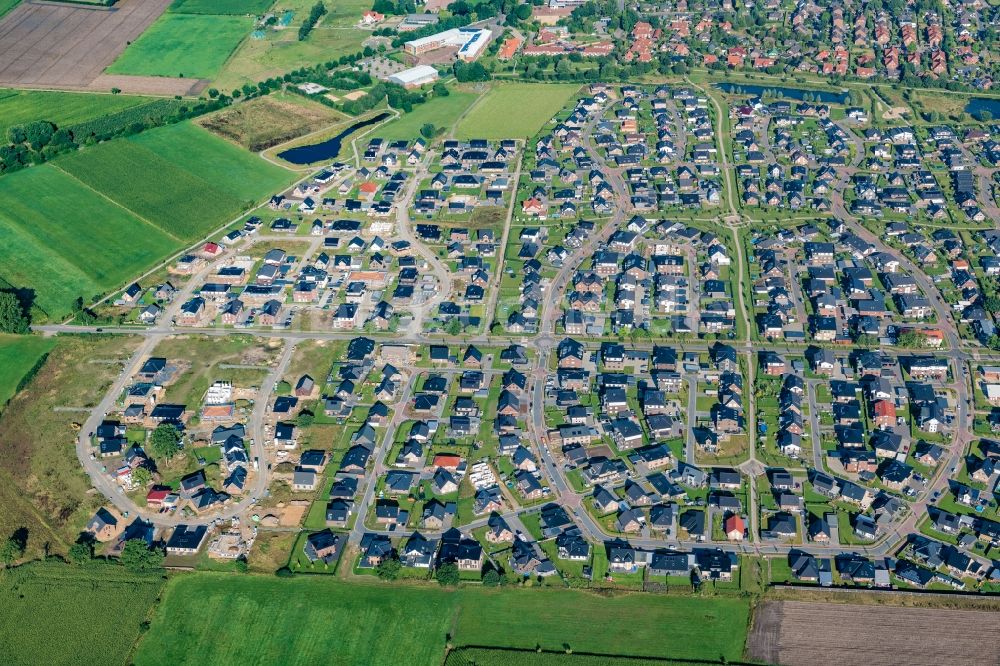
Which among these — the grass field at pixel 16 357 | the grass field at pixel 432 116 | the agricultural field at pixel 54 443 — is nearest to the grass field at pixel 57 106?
the grass field at pixel 432 116

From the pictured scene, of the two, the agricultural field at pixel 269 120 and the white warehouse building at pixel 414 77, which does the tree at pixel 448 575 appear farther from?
the white warehouse building at pixel 414 77

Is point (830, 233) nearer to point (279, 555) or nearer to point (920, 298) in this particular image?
point (920, 298)

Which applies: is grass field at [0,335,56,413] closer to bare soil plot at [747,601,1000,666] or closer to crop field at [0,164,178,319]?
crop field at [0,164,178,319]

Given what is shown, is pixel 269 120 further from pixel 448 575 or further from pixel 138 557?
pixel 448 575

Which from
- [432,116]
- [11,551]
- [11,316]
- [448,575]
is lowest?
[448,575]

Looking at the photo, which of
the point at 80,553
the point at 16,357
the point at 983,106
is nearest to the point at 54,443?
the point at 80,553

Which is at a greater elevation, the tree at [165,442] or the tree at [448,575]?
the tree at [165,442]
